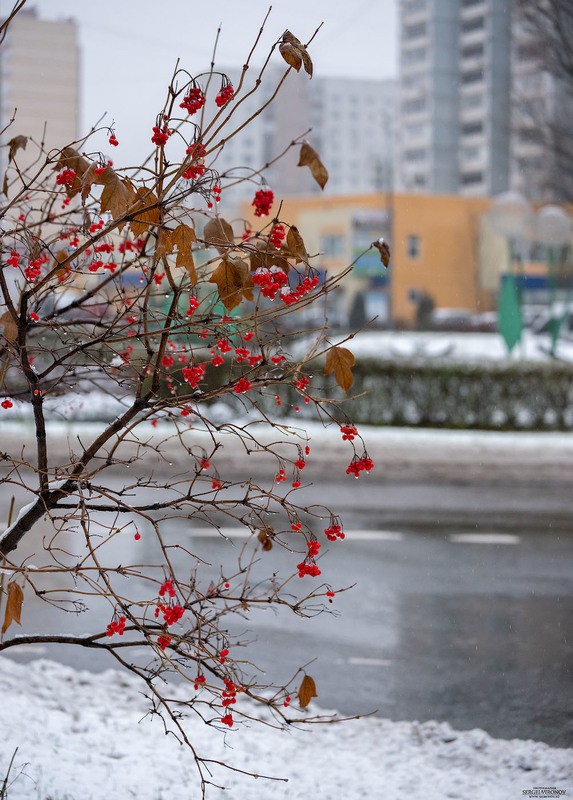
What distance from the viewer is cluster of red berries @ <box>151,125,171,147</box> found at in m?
2.57

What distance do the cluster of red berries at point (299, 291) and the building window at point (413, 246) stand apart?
2117 inches

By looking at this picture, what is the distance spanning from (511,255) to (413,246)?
3402cm

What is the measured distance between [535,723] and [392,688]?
82cm

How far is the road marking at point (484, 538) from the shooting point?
28.3ft

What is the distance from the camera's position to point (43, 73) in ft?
281

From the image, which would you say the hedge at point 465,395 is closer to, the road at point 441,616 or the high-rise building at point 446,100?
the road at point 441,616

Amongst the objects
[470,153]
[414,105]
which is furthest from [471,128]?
[414,105]

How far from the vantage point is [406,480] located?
1162 centimetres

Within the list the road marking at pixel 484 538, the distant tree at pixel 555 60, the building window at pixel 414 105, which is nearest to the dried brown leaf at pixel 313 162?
the road marking at pixel 484 538

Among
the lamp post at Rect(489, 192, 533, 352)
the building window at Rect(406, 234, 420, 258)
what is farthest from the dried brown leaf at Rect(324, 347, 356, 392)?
the building window at Rect(406, 234, 420, 258)

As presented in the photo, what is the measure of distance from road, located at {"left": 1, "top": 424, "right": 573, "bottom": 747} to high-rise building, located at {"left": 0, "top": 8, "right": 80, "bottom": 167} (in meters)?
74.6

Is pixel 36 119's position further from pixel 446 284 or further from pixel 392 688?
pixel 392 688

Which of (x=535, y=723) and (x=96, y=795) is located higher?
(x=96, y=795)

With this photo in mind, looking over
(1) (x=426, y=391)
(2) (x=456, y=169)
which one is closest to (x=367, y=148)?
(2) (x=456, y=169)
